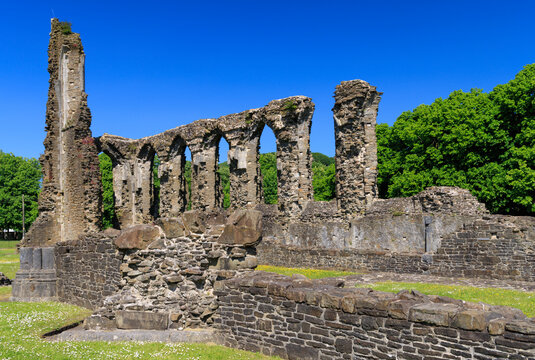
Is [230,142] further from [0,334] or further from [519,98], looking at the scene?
[0,334]

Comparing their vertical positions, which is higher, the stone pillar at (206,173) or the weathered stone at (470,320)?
the stone pillar at (206,173)

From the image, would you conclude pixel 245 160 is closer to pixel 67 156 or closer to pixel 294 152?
pixel 294 152

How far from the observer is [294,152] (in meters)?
21.1

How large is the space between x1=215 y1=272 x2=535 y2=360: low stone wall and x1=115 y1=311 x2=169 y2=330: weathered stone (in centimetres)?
100

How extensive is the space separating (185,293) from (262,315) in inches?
66.8

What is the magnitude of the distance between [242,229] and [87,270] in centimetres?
517

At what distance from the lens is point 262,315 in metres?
7.01

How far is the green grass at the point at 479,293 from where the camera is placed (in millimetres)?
9197

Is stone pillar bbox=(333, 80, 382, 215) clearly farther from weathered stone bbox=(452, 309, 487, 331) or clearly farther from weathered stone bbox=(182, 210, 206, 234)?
weathered stone bbox=(452, 309, 487, 331)

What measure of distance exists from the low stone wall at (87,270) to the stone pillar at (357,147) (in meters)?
10.4

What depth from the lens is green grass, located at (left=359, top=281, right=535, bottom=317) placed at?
920 centimetres

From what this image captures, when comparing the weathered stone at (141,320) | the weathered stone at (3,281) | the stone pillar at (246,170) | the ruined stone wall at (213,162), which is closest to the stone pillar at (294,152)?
the ruined stone wall at (213,162)

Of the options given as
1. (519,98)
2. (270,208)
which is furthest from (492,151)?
(270,208)

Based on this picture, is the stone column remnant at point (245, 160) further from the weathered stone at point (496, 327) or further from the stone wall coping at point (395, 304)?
the weathered stone at point (496, 327)
